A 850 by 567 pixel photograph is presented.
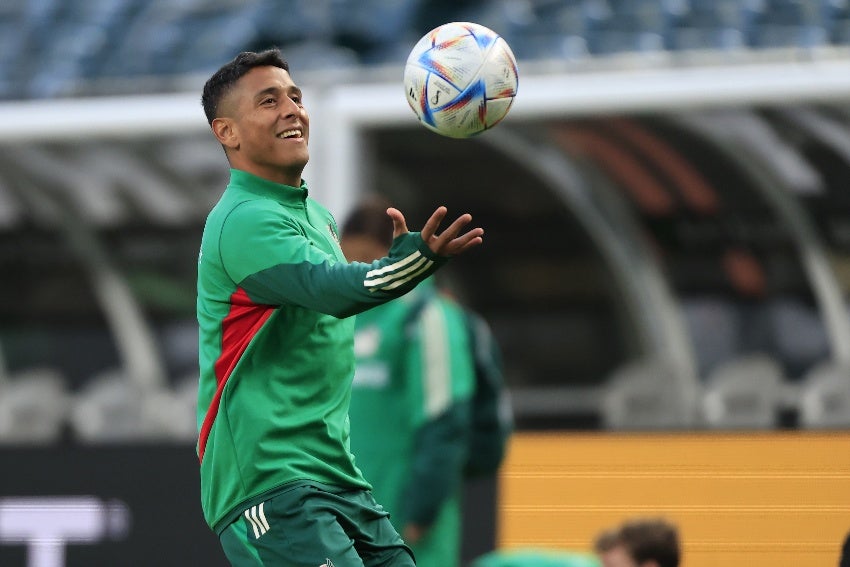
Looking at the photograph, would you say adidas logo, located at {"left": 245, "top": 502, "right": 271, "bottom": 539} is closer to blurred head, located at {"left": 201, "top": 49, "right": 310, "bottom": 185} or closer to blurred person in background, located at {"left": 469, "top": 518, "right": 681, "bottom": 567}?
blurred head, located at {"left": 201, "top": 49, "right": 310, "bottom": 185}

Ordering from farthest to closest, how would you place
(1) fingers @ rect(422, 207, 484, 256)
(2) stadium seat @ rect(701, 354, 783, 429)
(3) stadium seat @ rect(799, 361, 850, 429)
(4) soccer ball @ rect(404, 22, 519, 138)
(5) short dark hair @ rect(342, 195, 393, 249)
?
(2) stadium seat @ rect(701, 354, 783, 429)
(3) stadium seat @ rect(799, 361, 850, 429)
(5) short dark hair @ rect(342, 195, 393, 249)
(4) soccer ball @ rect(404, 22, 519, 138)
(1) fingers @ rect(422, 207, 484, 256)

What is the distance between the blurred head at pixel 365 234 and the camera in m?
5.32

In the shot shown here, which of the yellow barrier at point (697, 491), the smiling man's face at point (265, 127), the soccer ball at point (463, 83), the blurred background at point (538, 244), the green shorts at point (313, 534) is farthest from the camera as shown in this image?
the blurred background at point (538, 244)

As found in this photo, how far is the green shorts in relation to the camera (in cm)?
346

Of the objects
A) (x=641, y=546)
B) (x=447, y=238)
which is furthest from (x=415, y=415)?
(x=447, y=238)

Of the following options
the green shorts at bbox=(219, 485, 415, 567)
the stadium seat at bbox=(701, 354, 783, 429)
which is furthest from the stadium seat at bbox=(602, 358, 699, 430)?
the green shorts at bbox=(219, 485, 415, 567)

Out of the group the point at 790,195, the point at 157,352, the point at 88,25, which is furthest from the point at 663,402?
the point at 88,25

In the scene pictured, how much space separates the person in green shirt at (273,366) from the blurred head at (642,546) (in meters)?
1.05

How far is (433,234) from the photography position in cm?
330

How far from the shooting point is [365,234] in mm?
5328

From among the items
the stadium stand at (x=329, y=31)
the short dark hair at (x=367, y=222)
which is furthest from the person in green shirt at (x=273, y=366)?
the stadium stand at (x=329, y=31)

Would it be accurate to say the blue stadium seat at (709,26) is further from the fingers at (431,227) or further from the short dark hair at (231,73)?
the fingers at (431,227)

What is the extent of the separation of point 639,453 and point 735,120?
1803 millimetres

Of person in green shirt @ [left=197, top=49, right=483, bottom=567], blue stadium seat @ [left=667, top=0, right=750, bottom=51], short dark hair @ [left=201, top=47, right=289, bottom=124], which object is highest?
blue stadium seat @ [left=667, top=0, right=750, bottom=51]
